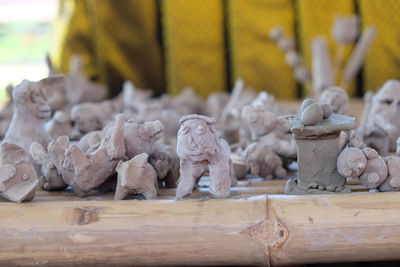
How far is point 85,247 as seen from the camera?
979 mm

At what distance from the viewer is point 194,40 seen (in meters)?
2.80

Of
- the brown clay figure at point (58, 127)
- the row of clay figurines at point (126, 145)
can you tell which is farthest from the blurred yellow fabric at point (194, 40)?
the brown clay figure at point (58, 127)

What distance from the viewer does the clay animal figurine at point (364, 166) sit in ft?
3.40

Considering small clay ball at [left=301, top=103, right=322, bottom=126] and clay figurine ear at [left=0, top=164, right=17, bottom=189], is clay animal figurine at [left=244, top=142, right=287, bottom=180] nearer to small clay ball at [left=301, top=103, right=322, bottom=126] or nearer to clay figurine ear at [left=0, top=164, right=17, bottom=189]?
small clay ball at [left=301, top=103, right=322, bottom=126]

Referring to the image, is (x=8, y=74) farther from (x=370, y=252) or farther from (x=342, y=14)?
(x=370, y=252)

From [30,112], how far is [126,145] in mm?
283

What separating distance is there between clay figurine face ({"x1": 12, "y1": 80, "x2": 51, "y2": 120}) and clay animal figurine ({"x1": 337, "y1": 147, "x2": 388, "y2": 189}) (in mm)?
705

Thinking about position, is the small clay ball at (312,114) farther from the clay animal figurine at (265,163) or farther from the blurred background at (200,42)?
the blurred background at (200,42)

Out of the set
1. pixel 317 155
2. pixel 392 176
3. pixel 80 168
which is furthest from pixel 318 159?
pixel 80 168

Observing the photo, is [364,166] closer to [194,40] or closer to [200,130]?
[200,130]

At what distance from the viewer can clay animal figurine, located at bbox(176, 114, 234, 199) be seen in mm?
1038

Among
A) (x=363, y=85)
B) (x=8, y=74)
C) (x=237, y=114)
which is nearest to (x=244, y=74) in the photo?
(x=363, y=85)

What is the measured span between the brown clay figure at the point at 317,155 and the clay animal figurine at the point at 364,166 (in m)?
0.03

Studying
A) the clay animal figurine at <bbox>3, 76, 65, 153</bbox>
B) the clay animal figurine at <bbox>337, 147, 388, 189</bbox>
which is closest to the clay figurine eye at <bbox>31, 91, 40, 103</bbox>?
the clay animal figurine at <bbox>3, 76, 65, 153</bbox>
